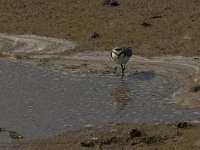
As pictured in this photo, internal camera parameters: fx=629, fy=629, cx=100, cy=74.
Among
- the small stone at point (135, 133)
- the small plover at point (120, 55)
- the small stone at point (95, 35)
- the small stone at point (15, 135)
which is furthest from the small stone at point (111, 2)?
the small stone at point (135, 133)

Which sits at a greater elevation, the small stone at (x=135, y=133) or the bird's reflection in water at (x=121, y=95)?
the small stone at (x=135, y=133)

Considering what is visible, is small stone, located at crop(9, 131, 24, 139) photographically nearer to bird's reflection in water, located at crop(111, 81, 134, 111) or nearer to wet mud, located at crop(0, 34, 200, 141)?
wet mud, located at crop(0, 34, 200, 141)

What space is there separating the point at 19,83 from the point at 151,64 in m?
6.37

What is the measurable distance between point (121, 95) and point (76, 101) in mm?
1955

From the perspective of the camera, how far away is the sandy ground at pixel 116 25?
20.7 metres

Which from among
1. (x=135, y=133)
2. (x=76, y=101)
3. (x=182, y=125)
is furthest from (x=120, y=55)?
(x=135, y=133)

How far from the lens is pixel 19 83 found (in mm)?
25688

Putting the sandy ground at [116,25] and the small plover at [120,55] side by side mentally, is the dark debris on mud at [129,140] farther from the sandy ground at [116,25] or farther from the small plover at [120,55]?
the small plover at [120,55]

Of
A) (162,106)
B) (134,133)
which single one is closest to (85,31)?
(162,106)

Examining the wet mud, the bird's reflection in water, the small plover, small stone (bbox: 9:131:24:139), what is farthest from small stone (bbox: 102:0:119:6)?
small stone (bbox: 9:131:24:139)

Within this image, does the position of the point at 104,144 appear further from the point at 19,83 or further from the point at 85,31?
the point at 85,31

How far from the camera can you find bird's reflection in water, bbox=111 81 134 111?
22.4 metres

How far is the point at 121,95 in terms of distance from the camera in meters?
23.8

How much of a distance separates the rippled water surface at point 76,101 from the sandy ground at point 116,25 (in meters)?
1.10
